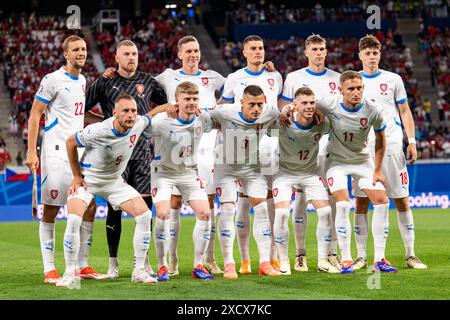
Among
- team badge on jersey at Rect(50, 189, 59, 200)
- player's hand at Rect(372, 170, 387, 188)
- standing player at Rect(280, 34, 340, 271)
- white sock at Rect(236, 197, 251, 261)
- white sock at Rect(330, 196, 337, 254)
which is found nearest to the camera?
team badge on jersey at Rect(50, 189, 59, 200)

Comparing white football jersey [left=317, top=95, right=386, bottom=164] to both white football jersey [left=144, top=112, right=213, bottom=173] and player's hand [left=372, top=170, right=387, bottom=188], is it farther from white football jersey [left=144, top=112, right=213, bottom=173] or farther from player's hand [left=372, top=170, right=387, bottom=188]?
white football jersey [left=144, top=112, right=213, bottom=173]

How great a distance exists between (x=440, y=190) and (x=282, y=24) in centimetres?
1611

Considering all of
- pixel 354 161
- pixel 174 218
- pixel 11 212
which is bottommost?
pixel 11 212

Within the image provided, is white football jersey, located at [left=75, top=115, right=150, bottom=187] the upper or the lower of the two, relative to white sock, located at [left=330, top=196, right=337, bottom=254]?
upper

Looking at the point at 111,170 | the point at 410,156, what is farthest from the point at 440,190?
the point at 111,170

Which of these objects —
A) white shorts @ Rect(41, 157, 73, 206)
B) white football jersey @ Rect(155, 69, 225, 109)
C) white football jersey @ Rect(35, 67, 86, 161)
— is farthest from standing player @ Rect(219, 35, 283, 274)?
white shorts @ Rect(41, 157, 73, 206)

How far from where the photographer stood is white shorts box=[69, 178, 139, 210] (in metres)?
9.38

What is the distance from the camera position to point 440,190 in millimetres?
22844

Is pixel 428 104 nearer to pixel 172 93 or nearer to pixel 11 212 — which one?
pixel 11 212

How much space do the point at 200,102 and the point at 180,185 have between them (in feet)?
4.59

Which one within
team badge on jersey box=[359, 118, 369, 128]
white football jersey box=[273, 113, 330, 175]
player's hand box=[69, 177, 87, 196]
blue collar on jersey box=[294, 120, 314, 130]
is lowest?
player's hand box=[69, 177, 87, 196]

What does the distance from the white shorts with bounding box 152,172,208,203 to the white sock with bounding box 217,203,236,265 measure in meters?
0.35

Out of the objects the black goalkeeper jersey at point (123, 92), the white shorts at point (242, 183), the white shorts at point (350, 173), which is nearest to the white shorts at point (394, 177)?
the white shorts at point (350, 173)

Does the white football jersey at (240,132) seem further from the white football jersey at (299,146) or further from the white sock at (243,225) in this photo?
the white sock at (243,225)
